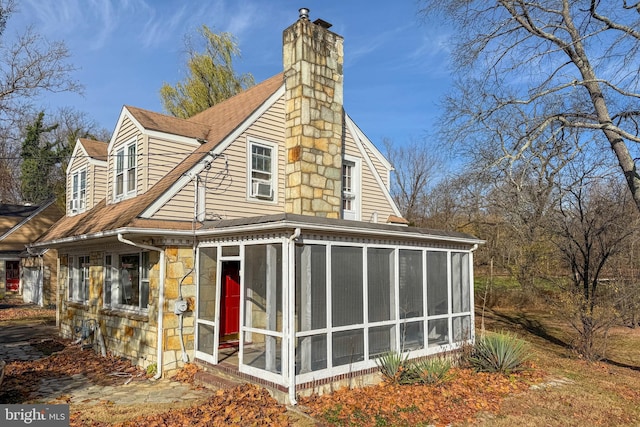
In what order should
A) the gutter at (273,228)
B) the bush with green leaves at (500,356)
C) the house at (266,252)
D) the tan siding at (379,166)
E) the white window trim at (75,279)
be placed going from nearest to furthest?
1. the gutter at (273,228)
2. the house at (266,252)
3. the bush with green leaves at (500,356)
4. the white window trim at (75,279)
5. the tan siding at (379,166)

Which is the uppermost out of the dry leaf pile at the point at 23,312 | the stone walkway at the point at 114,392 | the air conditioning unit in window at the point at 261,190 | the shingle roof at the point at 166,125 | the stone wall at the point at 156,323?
the shingle roof at the point at 166,125

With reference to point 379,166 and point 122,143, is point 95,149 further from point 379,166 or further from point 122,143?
point 379,166

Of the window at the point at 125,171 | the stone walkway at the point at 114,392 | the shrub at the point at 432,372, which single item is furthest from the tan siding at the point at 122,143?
the shrub at the point at 432,372

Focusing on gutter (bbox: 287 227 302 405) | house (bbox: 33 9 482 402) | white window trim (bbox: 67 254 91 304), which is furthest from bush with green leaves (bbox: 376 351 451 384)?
white window trim (bbox: 67 254 91 304)

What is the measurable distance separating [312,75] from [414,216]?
2651 centimetres

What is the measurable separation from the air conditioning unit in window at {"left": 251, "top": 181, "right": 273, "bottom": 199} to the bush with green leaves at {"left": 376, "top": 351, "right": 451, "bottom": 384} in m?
4.53

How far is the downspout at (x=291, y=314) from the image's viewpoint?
671 centimetres

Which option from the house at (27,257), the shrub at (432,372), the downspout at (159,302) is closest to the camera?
the shrub at (432,372)

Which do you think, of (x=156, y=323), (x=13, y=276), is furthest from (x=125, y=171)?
(x=13, y=276)

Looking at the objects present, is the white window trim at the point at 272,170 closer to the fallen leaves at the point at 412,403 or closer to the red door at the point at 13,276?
the fallen leaves at the point at 412,403

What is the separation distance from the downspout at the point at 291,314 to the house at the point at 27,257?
20.4 meters

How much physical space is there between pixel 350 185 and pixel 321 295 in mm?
5707

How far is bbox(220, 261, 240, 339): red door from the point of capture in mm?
10133

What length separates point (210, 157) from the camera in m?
9.59
